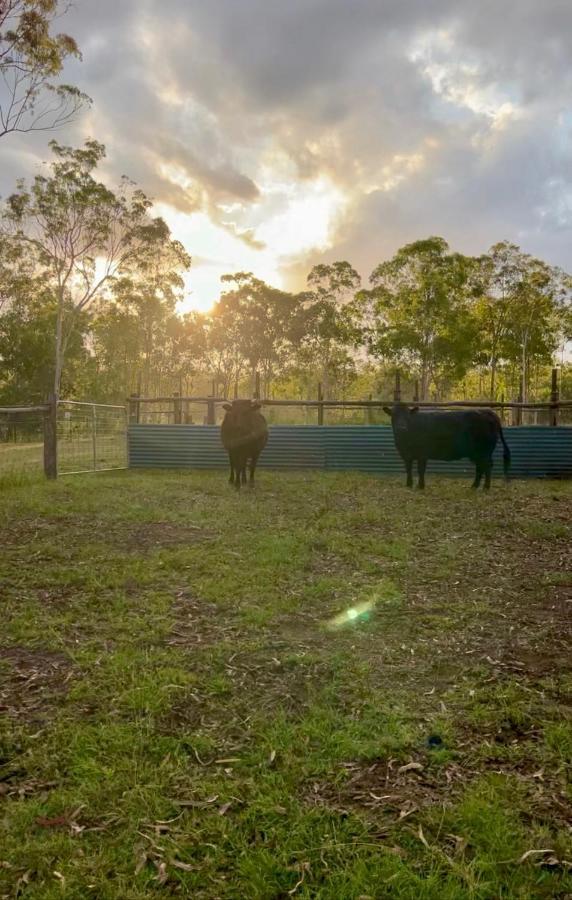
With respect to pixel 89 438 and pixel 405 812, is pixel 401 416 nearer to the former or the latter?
pixel 89 438

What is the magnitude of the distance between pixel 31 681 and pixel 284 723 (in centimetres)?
163

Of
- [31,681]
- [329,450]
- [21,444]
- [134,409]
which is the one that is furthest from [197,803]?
[134,409]

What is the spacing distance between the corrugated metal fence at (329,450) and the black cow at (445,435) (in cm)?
218

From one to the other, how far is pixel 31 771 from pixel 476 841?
77.8 inches

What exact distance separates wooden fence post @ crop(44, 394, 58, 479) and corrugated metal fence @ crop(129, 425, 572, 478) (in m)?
3.44

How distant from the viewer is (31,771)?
8.42 feet

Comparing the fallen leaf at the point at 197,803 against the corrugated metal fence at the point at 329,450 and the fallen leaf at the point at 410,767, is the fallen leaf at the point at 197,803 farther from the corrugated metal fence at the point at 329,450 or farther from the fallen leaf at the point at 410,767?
the corrugated metal fence at the point at 329,450

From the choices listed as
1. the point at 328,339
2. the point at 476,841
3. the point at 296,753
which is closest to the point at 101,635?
the point at 296,753

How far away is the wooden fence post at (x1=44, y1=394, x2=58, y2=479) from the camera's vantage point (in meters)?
12.4

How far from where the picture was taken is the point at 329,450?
1499 centimetres

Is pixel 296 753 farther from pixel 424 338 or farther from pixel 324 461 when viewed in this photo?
pixel 424 338

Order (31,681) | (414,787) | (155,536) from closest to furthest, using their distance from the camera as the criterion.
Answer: (414,787) < (31,681) < (155,536)

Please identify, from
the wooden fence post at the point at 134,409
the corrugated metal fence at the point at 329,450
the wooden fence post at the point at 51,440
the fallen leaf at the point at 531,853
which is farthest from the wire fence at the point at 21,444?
the fallen leaf at the point at 531,853

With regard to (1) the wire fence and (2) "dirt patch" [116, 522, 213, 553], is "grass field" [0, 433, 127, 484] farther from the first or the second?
(2) "dirt patch" [116, 522, 213, 553]
